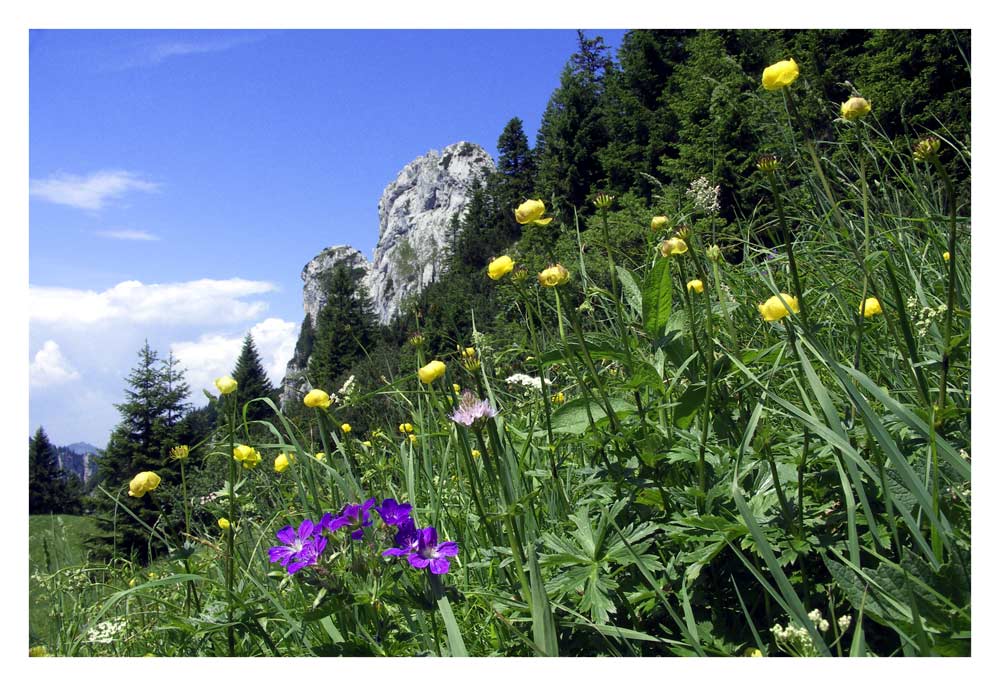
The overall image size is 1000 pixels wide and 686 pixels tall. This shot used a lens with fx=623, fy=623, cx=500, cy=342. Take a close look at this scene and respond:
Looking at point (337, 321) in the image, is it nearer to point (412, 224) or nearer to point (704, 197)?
point (704, 197)

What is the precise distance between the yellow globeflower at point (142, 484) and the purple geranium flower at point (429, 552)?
2.08 ft

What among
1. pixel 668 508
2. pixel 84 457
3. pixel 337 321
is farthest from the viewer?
pixel 337 321

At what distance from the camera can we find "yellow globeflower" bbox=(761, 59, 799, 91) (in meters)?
1.01

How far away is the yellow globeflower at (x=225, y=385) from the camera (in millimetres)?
1171

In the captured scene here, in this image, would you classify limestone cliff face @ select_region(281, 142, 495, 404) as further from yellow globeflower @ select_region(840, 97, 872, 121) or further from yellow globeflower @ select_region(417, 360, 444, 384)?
yellow globeflower @ select_region(417, 360, 444, 384)

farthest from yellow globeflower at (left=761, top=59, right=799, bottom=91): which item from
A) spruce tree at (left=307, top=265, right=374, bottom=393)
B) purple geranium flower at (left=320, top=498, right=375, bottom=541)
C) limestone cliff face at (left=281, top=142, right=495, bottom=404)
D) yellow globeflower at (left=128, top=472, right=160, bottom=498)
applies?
limestone cliff face at (left=281, top=142, right=495, bottom=404)

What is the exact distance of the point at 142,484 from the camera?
4.08ft

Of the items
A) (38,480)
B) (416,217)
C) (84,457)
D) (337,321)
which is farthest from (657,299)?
(416,217)

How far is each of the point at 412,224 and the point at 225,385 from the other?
61.5m

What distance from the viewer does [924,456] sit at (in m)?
1.02

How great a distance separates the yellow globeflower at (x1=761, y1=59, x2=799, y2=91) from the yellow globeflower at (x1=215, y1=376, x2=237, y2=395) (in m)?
1.09

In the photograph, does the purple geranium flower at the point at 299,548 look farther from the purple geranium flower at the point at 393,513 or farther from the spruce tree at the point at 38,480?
the spruce tree at the point at 38,480
